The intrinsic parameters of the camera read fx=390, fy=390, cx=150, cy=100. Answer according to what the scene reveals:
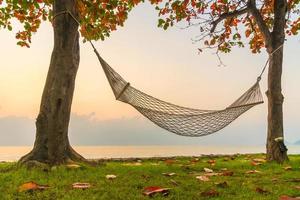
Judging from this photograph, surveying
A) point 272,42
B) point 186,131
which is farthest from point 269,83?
point 186,131

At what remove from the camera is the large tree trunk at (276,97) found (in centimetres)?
670

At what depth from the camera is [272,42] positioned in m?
7.11

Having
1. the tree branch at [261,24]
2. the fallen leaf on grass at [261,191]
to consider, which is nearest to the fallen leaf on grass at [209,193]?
the fallen leaf on grass at [261,191]

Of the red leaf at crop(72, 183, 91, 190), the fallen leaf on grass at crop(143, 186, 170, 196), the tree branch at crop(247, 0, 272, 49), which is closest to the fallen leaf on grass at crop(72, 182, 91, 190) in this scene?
the red leaf at crop(72, 183, 91, 190)

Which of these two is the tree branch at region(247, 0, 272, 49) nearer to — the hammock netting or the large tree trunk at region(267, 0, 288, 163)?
the large tree trunk at region(267, 0, 288, 163)

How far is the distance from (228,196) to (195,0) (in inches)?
220

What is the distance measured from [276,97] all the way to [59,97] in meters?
→ 3.81

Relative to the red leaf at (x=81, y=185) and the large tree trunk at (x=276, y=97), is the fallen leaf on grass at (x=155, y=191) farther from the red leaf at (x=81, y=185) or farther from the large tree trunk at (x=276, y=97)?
the large tree trunk at (x=276, y=97)

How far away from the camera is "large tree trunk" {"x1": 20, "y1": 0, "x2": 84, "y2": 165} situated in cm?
500

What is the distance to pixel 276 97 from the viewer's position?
6.83 m

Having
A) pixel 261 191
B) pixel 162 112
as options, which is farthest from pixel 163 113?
pixel 261 191

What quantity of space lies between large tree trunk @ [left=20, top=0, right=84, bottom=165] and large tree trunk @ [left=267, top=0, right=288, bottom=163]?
11.2 ft

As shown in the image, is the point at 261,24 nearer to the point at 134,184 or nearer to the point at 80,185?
the point at 134,184

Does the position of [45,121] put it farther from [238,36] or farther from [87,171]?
[238,36]
